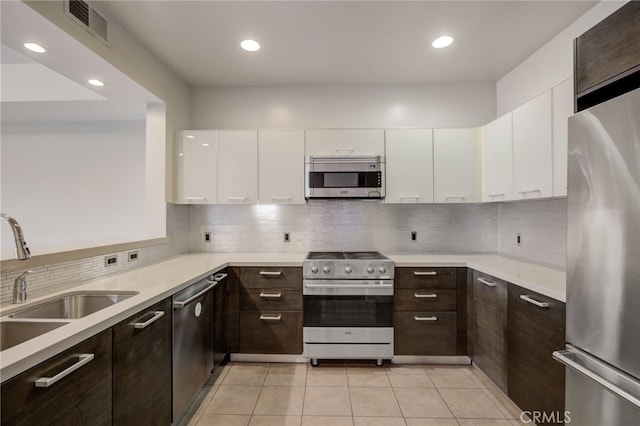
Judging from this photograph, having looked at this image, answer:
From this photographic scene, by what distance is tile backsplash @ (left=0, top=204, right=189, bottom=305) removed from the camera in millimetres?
1542

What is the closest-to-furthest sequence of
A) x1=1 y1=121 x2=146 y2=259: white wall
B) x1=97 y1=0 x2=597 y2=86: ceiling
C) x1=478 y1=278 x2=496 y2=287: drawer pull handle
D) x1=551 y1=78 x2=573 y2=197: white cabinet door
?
x1=551 y1=78 x2=573 y2=197: white cabinet door → x1=97 y1=0 x2=597 y2=86: ceiling → x1=478 y1=278 x2=496 y2=287: drawer pull handle → x1=1 y1=121 x2=146 y2=259: white wall

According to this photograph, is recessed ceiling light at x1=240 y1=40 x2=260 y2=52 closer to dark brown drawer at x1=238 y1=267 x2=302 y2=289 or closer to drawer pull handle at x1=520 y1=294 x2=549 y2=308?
dark brown drawer at x1=238 y1=267 x2=302 y2=289

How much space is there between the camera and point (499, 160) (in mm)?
2537

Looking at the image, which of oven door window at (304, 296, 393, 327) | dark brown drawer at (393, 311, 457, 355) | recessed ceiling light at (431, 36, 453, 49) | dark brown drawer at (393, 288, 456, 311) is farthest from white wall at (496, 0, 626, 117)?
oven door window at (304, 296, 393, 327)

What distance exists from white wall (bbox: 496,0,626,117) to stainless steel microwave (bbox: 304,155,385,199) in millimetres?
1458

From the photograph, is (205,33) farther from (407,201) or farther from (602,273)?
(602,273)

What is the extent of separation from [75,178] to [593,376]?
485 centimetres

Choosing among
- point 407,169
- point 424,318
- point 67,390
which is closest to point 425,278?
point 424,318

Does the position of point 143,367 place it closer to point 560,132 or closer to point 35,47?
point 35,47

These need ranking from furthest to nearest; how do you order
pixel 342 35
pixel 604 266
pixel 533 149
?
1. pixel 342 35
2. pixel 533 149
3. pixel 604 266

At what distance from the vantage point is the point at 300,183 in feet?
9.38

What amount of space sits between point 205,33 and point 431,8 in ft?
5.34

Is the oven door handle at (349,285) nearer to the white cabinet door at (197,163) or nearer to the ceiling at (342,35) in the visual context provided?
the white cabinet door at (197,163)

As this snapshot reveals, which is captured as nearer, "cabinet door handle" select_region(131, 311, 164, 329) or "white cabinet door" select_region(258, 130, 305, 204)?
"cabinet door handle" select_region(131, 311, 164, 329)
